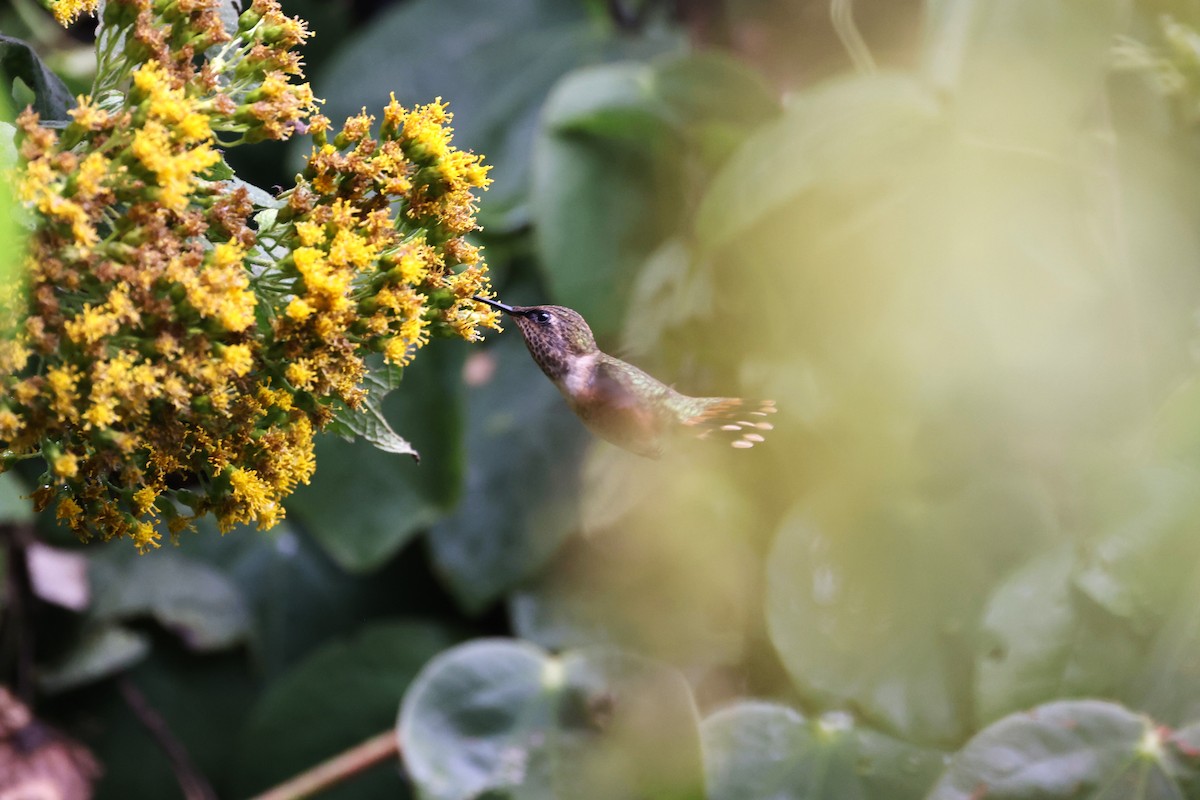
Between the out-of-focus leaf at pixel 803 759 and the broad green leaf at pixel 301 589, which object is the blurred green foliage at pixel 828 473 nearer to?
the out-of-focus leaf at pixel 803 759

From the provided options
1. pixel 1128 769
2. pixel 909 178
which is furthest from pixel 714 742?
pixel 909 178

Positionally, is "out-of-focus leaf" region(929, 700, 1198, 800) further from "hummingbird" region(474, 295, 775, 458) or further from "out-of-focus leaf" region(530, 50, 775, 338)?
"out-of-focus leaf" region(530, 50, 775, 338)

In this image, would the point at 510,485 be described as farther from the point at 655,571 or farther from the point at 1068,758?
the point at 1068,758

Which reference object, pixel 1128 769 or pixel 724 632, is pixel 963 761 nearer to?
pixel 1128 769

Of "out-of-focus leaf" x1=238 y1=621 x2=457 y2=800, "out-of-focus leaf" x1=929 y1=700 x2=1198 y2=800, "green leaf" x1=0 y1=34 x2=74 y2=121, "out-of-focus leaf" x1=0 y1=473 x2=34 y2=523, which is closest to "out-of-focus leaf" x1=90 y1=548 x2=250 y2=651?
"out-of-focus leaf" x1=238 y1=621 x2=457 y2=800

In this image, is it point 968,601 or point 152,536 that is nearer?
point 152,536

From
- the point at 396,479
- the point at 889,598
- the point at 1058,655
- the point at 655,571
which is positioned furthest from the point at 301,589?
the point at 1058,655
